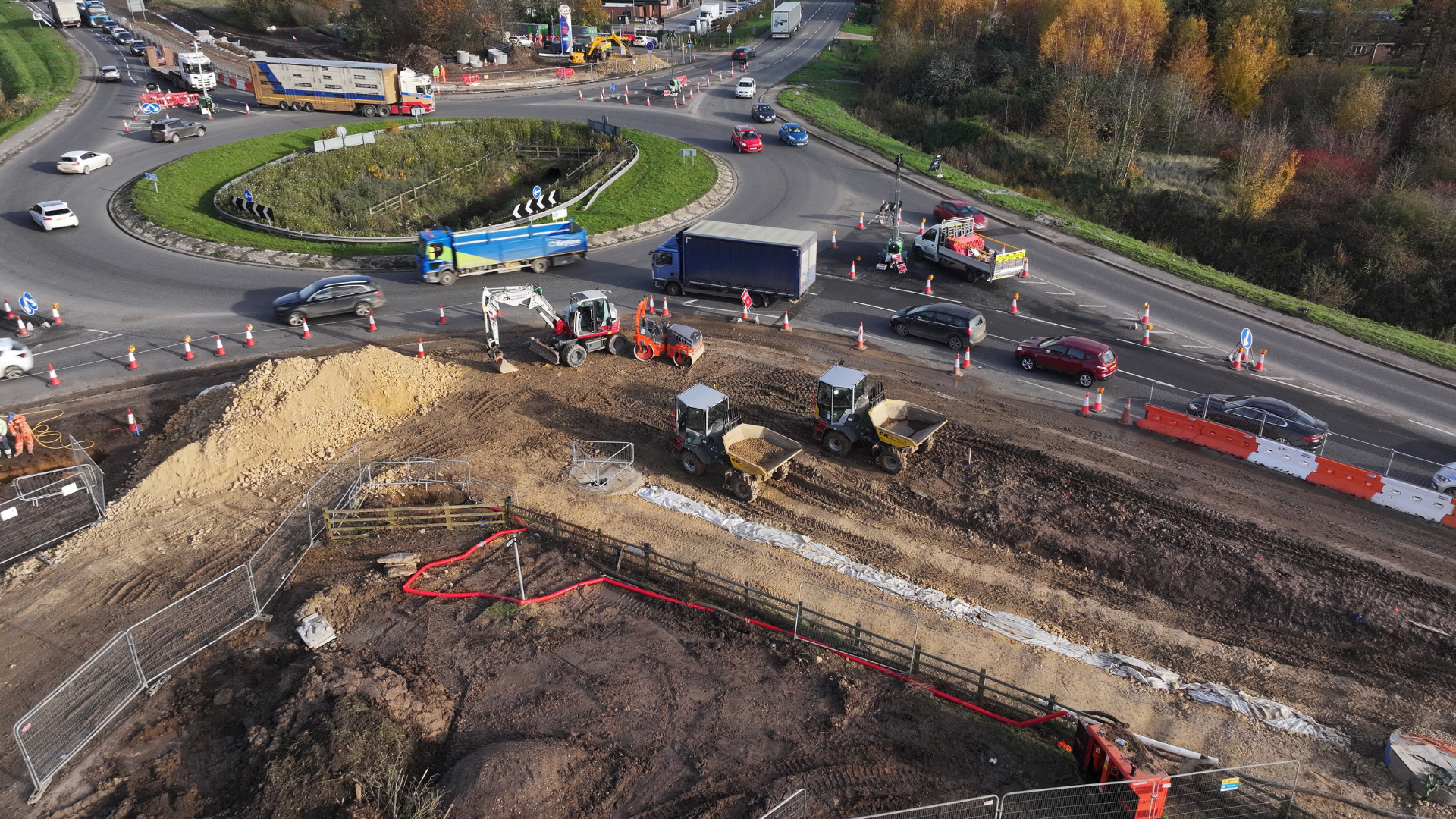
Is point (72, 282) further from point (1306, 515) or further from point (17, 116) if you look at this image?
point (1306, 515)

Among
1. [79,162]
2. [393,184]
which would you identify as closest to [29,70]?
[79,162]

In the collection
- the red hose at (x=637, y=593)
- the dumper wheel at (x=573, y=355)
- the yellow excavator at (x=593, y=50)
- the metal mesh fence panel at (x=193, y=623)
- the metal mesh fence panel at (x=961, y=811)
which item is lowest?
the metal mesh fence panel at (x=193, y=623)

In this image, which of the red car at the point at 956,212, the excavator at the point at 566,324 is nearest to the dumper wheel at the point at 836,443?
the excavator at the point at 566,324

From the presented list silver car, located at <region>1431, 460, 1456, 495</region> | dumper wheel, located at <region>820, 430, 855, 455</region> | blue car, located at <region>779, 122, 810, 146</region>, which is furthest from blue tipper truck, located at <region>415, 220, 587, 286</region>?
silver car, located at <region>1431, 460, 1456, 495</region>

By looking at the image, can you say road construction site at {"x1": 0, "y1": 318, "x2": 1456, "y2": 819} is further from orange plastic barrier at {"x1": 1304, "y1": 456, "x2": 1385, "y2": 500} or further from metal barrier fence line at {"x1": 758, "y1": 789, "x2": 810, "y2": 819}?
orange plastic barrier at {"x1": 1304, "y1": 456, "x2": 1385, "y2": 500}

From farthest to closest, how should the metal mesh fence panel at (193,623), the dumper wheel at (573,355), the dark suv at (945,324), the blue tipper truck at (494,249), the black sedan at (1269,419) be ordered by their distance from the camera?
1. the blue tipper truck at (494,249)
2. the dark suv at (945,324)
3. the dumper wheel at (573,355)
4. the black sedan at (1269,419)
5. the metal mesh fence panel at (193,623)

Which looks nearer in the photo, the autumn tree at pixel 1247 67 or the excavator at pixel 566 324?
the excavator at pixel 566 324

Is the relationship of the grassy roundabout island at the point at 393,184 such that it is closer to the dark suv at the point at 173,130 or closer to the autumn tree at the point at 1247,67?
the dark suv at the point at 173,130

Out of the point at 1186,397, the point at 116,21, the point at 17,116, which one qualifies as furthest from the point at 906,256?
the point at 116,21
